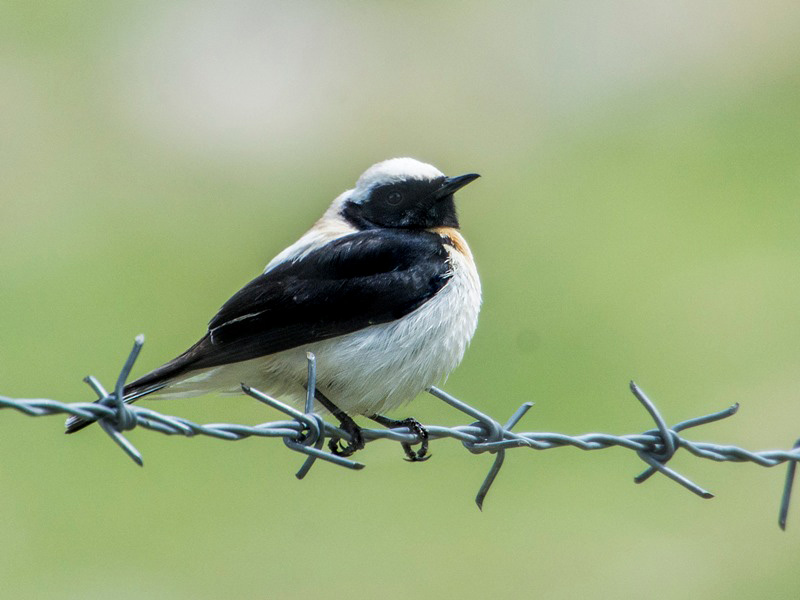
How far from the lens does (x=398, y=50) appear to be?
59.1 feet

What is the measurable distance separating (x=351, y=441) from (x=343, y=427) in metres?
0.22

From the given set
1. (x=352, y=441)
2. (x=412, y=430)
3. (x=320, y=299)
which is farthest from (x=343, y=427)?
(x=320, y=299)

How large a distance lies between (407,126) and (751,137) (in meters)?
4.78

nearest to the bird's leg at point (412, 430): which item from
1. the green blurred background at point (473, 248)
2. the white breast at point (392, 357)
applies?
the white breast at point (392, 357)

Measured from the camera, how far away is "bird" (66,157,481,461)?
5.04 metres

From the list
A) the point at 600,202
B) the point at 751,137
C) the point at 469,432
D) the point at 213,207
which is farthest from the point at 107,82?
the point at 469,432

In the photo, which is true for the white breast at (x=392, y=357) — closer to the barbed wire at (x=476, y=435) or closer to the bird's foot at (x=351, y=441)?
the bird's foot at (x=351, y=441)

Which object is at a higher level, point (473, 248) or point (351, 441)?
point (351, 441)

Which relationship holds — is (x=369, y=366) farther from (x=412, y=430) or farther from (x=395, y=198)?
(x=395, y=198)

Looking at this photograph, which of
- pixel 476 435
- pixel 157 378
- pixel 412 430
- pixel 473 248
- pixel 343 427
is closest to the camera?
pixel 476 435

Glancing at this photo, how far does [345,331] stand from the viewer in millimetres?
5168

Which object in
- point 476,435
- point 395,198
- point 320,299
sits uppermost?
point 395,198

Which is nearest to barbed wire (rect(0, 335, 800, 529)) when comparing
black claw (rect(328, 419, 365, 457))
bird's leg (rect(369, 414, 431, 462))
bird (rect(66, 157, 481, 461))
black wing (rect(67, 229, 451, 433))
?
bird's leg (rect(369, 414, 431, 462))

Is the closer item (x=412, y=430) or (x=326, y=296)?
(x=412, y=430)
